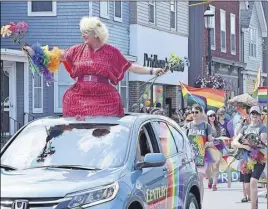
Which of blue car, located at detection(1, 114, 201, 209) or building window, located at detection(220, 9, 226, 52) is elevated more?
building window, located at detection(220, 9, 226, 52)

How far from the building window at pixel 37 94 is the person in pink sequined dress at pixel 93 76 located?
13797 millimetres

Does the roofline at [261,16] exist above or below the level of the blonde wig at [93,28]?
above

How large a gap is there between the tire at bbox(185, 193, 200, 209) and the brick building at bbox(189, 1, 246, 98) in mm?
22431

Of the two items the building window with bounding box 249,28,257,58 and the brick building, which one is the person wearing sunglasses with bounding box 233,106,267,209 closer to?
the brick building

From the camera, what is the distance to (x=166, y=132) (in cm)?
748

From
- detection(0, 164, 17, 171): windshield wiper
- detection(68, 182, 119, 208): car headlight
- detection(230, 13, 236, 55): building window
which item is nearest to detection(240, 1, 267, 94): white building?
detection(230, 13, 236, 55): building window

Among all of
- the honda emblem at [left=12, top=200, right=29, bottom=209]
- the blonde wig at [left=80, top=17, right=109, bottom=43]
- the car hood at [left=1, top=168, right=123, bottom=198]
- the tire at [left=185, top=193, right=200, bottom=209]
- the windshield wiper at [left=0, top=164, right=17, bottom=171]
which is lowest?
the tire at [left=185, top=193, right=200, bottom=209]

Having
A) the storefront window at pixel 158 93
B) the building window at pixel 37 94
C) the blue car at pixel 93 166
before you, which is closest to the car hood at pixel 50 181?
the blue car at pixel 93 166

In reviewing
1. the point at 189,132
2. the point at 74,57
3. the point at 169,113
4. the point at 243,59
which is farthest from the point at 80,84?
the point at 243,59

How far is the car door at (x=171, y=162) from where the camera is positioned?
6934 millimetres

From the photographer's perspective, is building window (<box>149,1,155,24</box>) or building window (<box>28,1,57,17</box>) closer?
building window (<box>28,1,57,17</box>)

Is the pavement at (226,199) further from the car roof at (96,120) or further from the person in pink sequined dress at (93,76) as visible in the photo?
the car roof at (96,120)

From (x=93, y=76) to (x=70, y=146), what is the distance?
1.27m

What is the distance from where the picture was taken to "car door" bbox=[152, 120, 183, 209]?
22.7 feet
